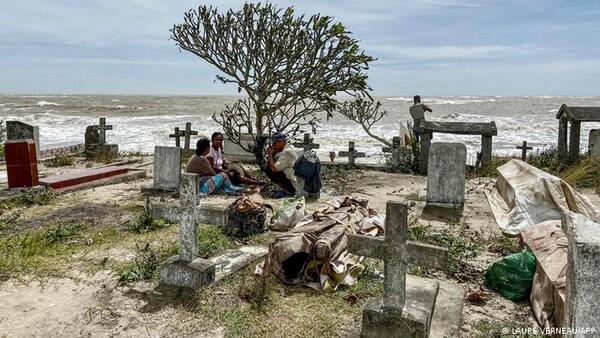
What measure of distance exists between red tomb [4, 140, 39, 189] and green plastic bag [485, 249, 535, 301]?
809cm

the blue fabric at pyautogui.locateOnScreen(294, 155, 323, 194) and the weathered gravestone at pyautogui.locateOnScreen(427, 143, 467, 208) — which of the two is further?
the blue fabric at pyautogui.locateOnScreen(294, 155, 323, 194)

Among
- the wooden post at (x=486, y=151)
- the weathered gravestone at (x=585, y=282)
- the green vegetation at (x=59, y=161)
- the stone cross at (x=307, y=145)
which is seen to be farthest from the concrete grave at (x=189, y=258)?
the green vegetation at (x=59, y=161)

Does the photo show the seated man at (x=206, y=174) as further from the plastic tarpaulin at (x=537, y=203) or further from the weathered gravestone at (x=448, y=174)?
the plastic tarpaulin at (x=537, y=203)

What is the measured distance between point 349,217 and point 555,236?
2.21 meters

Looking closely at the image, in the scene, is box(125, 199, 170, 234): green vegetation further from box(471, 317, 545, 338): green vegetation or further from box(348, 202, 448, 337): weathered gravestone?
box(471, 317, 545, 338): green vegetation

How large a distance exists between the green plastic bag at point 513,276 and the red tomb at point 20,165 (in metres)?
8.09

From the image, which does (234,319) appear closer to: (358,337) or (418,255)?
(358,337)

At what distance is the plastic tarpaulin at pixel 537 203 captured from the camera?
6.33 meters

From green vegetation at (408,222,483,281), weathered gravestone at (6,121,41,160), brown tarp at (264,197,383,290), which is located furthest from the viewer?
weathered gravestone at (6,121,41,160)

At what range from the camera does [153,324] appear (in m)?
3.77

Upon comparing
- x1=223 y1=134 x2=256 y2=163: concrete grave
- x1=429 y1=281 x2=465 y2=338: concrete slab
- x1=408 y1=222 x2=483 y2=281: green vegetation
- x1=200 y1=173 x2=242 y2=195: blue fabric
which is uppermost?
x1=223 y1=134 x2=256 y2=163: concrete grave

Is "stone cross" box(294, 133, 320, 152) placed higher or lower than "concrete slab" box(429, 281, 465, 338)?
higher

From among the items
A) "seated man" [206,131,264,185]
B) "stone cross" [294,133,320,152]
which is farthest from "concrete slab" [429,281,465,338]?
"stone cross" [294,133,320,152]

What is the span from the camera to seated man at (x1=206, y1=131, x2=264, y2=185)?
943 centimetres
